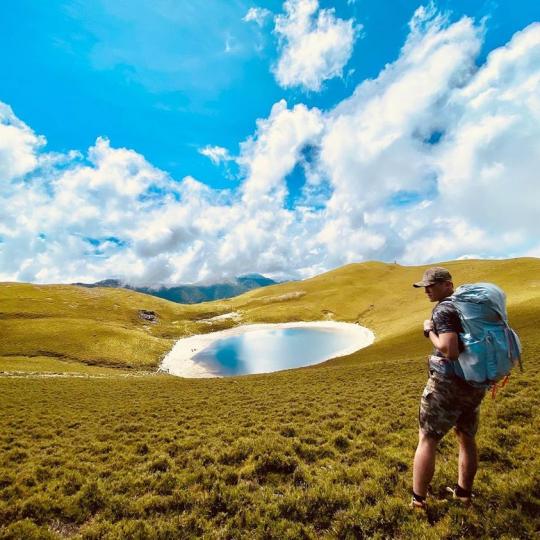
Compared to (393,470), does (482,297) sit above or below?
above

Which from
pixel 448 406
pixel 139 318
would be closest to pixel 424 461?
pixel 448 406

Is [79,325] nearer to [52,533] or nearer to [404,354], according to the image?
[404,354]

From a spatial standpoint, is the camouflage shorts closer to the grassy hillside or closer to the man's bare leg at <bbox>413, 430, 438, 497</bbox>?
the man's bare leg at <bbox>413, 430, 438, 497</bbox>

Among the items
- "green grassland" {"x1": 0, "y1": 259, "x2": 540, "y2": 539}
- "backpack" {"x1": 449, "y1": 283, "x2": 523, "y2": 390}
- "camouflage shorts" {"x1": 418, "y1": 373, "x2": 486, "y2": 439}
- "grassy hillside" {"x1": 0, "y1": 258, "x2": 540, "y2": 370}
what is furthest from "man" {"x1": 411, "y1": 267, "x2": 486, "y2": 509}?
"grassy hillside" {"x1": 0, "y1": 258, "x2": 540, "y2": 370}

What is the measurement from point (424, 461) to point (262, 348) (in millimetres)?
113226

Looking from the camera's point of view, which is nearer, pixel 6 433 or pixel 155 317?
pixel 6 433

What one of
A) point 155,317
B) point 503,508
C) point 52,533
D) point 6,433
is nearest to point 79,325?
point 155,317

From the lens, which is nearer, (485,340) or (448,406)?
(485,340)

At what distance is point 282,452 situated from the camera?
12.4 meters

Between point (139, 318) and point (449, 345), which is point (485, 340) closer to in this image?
point (449, 345)

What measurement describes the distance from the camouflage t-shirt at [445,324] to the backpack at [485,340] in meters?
0.13

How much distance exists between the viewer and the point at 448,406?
710 cm

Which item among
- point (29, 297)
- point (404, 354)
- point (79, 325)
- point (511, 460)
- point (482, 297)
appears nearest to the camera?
point (482, 297)

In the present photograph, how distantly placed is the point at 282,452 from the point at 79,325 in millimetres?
117659
